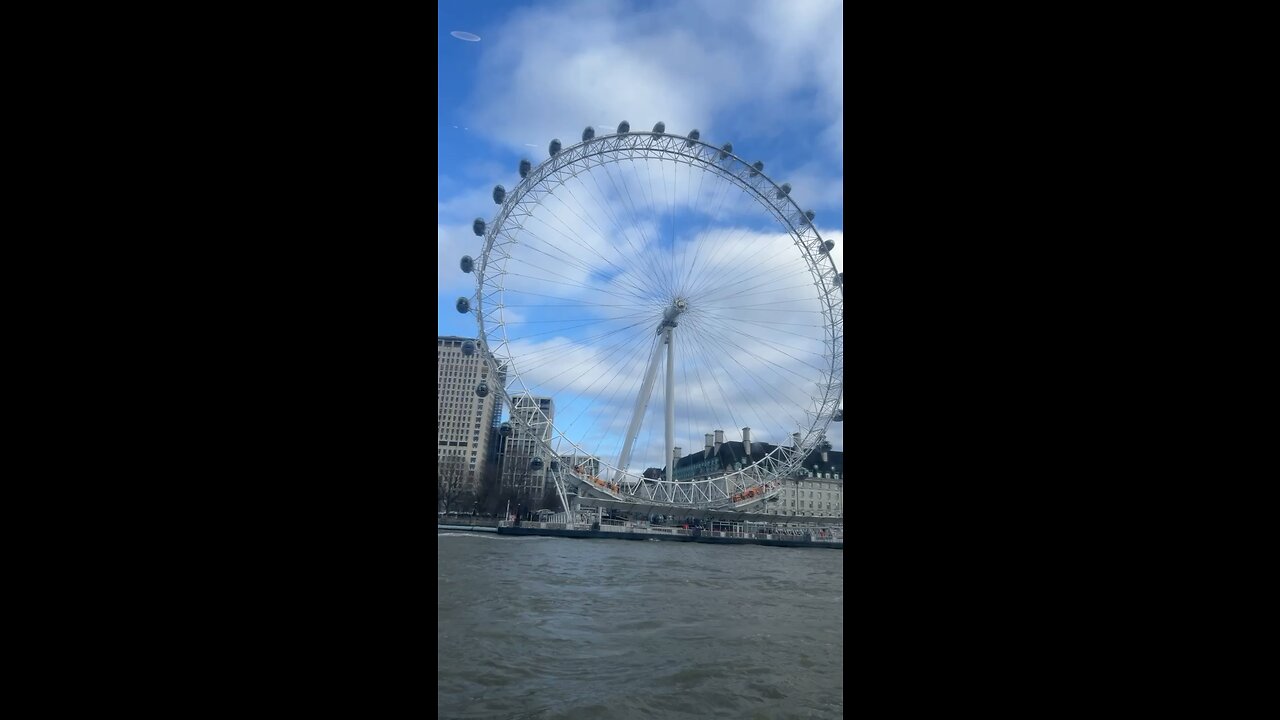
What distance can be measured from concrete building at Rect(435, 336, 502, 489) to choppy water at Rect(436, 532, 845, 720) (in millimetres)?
36202

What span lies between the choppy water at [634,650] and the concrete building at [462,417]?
36202 mm

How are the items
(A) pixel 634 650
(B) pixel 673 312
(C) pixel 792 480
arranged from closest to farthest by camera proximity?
(A) pixel 634 650, (B) pixel 673 312, (C) pixel 792 480

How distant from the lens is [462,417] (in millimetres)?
53594

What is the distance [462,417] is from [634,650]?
160 feet

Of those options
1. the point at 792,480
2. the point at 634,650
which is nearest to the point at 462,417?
the point at 792,480

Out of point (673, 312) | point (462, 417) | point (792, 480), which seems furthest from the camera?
point (462, 417)

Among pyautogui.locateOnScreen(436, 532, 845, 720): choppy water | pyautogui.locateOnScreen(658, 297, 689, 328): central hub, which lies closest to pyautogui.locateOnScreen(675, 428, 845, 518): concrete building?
pyautogui.locateOnScreen(658, 297, 689, 328): central hub

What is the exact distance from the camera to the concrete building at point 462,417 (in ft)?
162

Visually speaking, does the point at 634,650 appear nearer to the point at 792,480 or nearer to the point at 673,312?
the point at 673,312

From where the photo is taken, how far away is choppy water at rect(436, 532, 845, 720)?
15.9 feet

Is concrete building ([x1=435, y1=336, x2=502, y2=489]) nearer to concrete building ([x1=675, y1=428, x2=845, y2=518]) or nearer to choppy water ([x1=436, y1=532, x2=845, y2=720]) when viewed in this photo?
concrete building ([x1=675, y1=428, x2=845, y2=518])
